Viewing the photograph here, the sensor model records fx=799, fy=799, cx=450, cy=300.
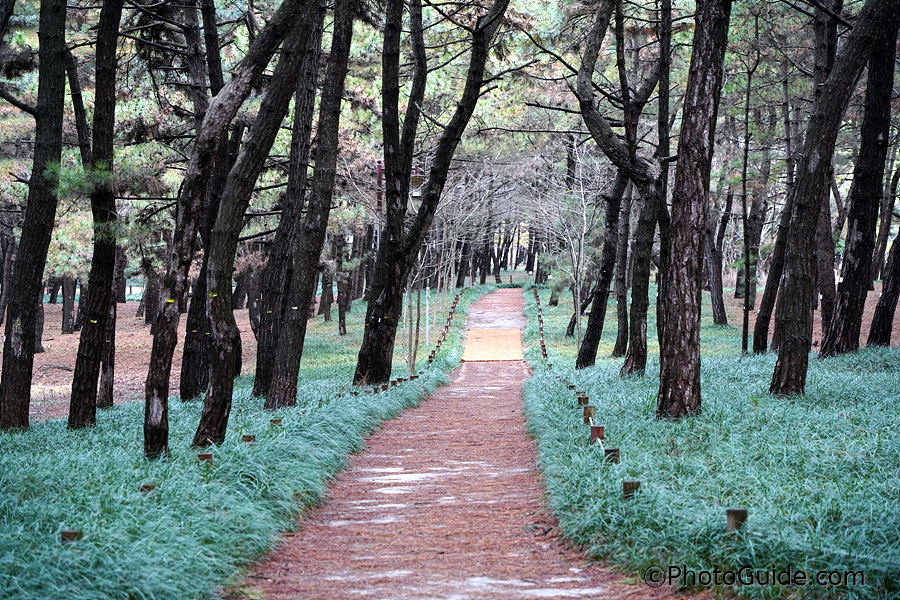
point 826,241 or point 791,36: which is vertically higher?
point 791,36

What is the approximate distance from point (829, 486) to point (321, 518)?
3711mm

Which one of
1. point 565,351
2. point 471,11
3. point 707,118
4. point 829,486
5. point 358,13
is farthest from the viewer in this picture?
point 565,351

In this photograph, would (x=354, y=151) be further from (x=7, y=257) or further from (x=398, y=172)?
(x=7, y=257)

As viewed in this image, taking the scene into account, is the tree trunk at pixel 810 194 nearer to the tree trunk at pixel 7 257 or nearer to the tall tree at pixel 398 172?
the tall tree at pixel 398 172

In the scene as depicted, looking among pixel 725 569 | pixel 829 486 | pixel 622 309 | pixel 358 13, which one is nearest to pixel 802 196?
pixel 829 486

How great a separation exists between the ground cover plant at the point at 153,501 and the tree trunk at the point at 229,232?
399 millimetres

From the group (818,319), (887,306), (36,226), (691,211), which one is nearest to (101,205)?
(36,226)

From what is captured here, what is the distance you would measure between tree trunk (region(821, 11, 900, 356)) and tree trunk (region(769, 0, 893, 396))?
3700 millimetres

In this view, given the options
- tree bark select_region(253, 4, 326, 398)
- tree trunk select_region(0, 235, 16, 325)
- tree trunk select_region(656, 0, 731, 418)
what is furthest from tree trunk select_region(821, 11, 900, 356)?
tree trunk select_region(0, 235, 16, 325)

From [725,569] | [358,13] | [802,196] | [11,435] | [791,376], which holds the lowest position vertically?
[11,435]

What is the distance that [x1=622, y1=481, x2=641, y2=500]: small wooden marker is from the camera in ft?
17.5

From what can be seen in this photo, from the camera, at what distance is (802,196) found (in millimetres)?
10016

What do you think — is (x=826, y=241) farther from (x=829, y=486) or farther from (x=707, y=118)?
(x=829, y=486)

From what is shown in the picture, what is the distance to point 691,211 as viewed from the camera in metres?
8.72
